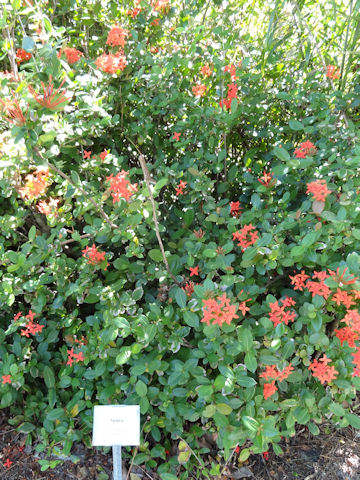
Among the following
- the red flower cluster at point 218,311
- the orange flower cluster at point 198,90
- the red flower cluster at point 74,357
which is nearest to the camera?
the red flower cluster at point 218,311

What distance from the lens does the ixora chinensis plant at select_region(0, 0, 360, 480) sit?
41.6 inches

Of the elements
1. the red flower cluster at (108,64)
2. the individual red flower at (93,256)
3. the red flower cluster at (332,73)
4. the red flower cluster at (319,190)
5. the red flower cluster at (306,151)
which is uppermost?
the red flower cluster at (108,64)

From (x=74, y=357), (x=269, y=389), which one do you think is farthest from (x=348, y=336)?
(x=74, y=357)

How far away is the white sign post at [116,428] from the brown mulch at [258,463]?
28cm

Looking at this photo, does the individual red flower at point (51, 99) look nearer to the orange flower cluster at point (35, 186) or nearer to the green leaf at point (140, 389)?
A: the orange flower cluster at point (35, 186)

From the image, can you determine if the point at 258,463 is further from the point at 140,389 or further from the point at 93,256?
the point at 93,256

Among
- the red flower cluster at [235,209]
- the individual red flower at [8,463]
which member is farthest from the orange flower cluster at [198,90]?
the individual red flower at [8,463]

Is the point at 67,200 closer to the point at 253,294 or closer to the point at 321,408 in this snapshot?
the point at 253,294

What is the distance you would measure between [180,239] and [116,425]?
0.65 meters

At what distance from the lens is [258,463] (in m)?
1.40

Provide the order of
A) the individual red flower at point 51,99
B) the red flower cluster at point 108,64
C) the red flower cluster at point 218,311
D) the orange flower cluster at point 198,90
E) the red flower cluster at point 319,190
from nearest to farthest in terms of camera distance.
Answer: the individual red flower at point 51,99, the red flower cluster at point 218,311, the red flower cluster at point 319,190, the red flower cluster at point 108,64, the orange flower cluster at point 198,90

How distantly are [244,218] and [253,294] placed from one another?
0.25 m

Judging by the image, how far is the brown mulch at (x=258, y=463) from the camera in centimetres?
135

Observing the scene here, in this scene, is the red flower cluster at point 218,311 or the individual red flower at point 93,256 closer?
the red flower cluster at point 218,311
